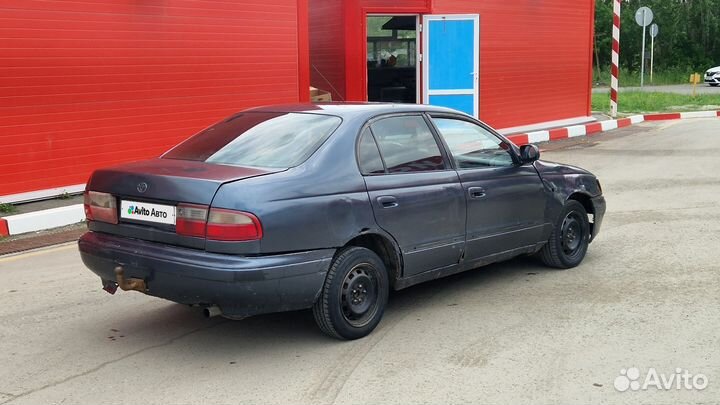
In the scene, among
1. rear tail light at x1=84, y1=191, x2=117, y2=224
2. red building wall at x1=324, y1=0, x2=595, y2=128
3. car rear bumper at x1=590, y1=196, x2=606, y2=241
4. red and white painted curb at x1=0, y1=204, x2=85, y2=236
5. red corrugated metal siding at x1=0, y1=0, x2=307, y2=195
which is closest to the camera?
rear tail light at x1=84, y1=191, x2=117, y2=224

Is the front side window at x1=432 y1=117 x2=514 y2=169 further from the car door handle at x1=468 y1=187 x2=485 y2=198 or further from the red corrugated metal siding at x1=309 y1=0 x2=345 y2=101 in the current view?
the red corrugated metal siding at x1=309 y1=0 x2=345 y2=101

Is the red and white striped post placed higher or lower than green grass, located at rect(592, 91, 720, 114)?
higher

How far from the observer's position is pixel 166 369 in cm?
441

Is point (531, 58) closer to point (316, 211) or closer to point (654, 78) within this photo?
point (316, 211)

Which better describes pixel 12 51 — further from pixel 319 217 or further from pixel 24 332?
pixel 319 217

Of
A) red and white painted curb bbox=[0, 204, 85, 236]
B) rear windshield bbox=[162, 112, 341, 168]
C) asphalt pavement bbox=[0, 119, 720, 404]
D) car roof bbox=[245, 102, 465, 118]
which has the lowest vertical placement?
asphalt pavement bbox=[0, 119, 720, 404]

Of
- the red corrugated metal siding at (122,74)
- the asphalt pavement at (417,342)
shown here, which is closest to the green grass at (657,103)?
the red corrugated metal siding at (122,74)

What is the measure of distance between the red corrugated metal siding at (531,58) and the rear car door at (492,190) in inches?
371

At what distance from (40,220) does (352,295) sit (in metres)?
5.11

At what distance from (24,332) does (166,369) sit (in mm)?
1312

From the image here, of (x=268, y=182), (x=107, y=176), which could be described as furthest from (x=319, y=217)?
(x=107, y=176)

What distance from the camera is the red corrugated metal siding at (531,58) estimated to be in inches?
623

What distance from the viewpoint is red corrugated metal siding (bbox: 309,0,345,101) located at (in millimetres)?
14477

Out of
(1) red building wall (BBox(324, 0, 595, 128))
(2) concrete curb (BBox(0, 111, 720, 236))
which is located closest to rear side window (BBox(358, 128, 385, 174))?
(2) concrete curb (BBox(0, 111, 720, 236))
